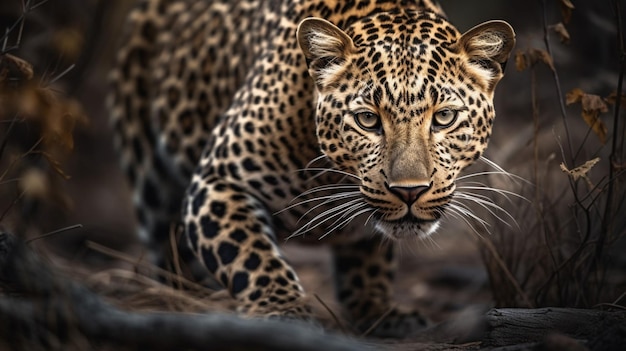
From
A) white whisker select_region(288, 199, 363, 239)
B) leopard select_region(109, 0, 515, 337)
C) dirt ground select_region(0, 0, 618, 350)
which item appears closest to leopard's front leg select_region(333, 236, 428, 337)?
leopard select_region(109, 0, 515, 337)

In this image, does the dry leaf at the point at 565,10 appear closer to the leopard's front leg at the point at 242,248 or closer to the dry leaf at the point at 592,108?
the dry leaf at the point at 592,108

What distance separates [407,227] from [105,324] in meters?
2.03

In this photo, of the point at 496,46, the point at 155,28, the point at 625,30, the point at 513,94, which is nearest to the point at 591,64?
the point at 625,30

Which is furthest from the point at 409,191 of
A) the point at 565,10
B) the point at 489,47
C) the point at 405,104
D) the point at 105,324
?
the point at 105,324

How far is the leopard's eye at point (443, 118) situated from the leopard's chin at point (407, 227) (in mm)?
508

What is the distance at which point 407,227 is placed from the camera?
4.73 meters

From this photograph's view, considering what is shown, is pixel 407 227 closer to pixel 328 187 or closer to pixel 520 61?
pixel 328 187

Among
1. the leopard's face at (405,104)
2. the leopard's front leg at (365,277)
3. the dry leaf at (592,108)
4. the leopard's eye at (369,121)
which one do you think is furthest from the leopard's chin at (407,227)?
the leopard's front leg at (365,277)

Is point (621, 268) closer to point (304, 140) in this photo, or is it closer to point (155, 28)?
point (304, 140)

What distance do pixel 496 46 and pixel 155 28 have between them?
364 cm

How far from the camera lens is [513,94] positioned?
9.91 meters

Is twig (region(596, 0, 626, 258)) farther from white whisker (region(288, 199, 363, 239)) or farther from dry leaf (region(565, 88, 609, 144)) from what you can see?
white whisker (region(288, 199, 363, 239))

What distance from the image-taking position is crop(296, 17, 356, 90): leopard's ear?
4.96 m

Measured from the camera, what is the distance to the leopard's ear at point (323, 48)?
496 centimetres
